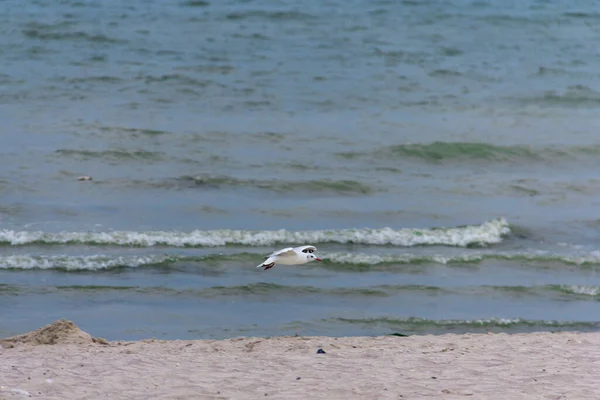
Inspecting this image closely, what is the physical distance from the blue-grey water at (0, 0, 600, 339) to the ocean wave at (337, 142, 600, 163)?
0.03m

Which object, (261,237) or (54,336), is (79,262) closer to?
(261,237)

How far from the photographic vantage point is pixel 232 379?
598 cm

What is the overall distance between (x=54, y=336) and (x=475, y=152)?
7.79m

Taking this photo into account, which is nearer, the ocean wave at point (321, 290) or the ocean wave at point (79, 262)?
the ocean wave at point (321, 290)

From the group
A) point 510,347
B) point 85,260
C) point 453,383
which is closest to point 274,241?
point 85,260

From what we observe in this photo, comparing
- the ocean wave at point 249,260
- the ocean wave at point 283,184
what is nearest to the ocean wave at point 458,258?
the ocean wave at point 249,260

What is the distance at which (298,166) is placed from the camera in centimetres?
1260

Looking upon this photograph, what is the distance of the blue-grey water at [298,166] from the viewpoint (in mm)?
8680

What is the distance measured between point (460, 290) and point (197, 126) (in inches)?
249

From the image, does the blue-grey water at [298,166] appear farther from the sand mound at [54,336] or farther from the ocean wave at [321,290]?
the sand mound at [54,336]

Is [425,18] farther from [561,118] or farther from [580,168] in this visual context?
[580,168]

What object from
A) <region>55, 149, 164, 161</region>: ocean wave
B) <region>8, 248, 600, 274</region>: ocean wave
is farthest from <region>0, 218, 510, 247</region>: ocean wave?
<region>55, 149, 164, 161</region>: ocean wave

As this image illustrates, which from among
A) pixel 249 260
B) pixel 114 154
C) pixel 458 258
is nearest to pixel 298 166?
pixel 114 154

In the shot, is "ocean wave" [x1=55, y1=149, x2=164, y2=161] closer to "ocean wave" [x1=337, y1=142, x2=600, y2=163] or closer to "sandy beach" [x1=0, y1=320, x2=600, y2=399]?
"ocean wave" [x1=337, y1=142, x2=600, y2=163]
